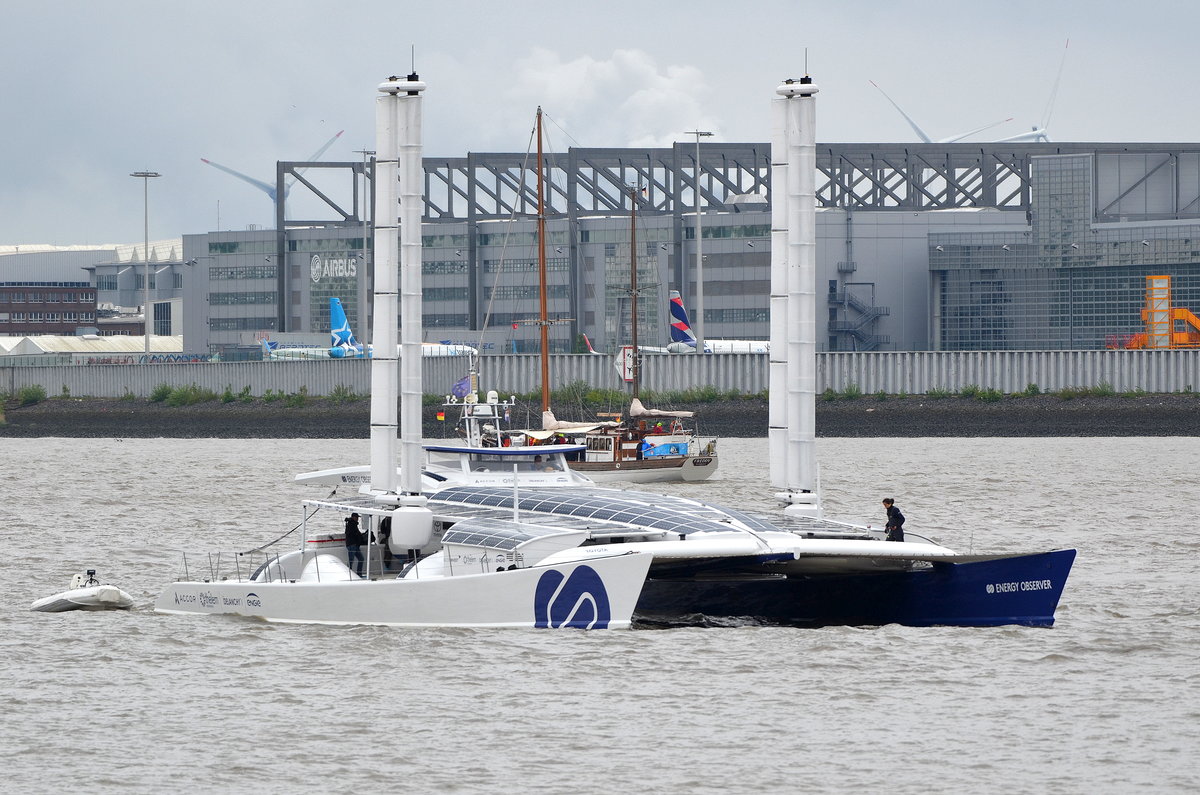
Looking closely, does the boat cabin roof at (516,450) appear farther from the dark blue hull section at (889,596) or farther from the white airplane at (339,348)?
the white airplane at (339,348)

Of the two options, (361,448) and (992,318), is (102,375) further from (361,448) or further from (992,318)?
(992,318)

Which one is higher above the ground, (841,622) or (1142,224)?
(1142,224)

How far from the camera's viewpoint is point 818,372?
126312 mm

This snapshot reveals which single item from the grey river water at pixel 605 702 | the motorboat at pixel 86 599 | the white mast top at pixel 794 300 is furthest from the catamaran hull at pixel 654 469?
the motorboat at pixel 86 599

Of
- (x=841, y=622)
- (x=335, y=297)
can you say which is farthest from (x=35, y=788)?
(x=335, y=297)

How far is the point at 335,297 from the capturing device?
168 meters

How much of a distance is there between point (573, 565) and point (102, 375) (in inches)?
5013

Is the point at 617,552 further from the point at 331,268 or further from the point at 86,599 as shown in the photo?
the point at 331,268

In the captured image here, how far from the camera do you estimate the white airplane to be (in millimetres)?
144000

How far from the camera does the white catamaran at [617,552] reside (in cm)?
3025

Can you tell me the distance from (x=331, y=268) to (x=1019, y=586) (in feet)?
475

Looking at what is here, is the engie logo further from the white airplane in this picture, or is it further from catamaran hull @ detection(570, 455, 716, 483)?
the white airplane

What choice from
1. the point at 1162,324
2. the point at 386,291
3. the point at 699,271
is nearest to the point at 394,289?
the point at 386,291

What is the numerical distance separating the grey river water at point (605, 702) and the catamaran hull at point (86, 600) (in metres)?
0.56
